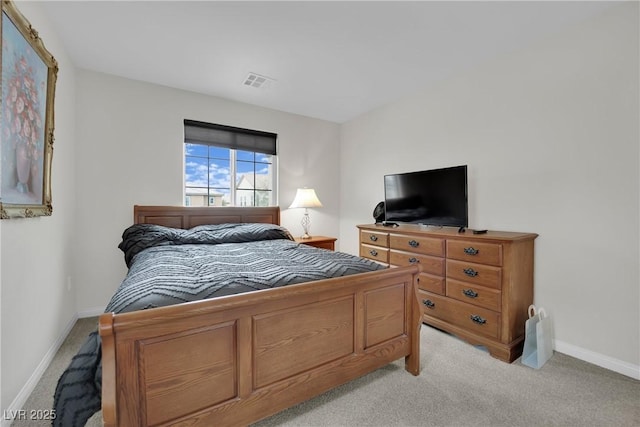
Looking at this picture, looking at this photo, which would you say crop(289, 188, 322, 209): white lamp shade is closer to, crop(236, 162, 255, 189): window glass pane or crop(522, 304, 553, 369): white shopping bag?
crop(236, 162, 255, 189): window glass pane

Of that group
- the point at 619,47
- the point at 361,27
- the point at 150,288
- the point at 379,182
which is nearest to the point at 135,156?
the point at 150,288

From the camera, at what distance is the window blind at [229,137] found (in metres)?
3.43

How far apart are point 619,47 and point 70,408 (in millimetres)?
3628

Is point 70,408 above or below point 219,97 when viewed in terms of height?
below

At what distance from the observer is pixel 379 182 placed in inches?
152

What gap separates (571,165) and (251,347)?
2575mm

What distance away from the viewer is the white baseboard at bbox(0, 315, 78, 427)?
4.73 feet

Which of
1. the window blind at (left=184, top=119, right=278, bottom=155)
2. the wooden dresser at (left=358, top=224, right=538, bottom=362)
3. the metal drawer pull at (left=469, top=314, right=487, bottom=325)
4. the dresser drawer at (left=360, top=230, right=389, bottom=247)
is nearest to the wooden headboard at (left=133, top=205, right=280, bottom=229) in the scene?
the window blind at (left=184, top=119, right=278, bottom=155)

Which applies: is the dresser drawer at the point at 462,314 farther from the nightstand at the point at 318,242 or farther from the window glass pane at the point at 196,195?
the window glass pane at the point at 196,195

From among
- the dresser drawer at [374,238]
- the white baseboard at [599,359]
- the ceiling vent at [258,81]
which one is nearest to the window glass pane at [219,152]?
the ceiling vent at [258,81]

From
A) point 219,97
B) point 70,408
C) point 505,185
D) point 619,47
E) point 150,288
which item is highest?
point 219,97

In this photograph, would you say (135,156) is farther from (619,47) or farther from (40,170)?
(619,47)

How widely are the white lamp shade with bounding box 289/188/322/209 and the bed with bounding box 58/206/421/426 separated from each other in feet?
6.98

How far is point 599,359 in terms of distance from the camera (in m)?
2.01
